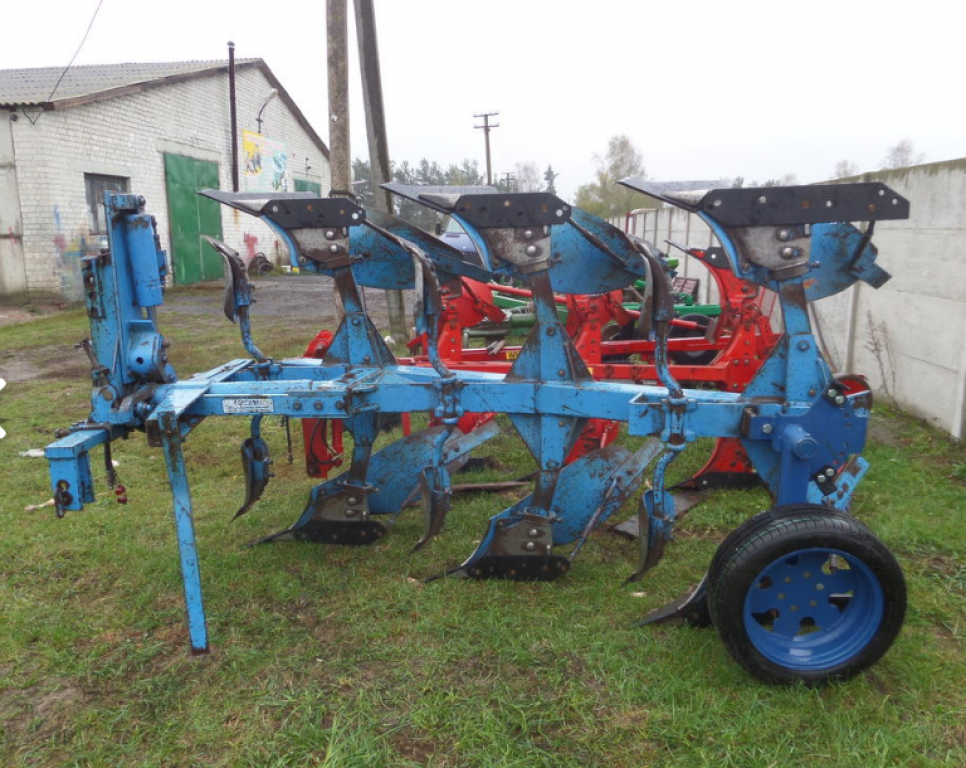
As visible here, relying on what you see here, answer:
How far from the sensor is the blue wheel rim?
2939mm

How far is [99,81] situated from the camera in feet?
62.8

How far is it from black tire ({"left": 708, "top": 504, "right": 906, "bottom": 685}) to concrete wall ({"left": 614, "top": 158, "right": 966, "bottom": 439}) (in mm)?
3543

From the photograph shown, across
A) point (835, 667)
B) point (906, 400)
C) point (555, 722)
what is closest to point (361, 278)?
point (555, 722)

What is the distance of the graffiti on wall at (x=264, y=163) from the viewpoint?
23797 mm

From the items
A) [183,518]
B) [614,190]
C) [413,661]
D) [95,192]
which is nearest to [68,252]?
[95,192]

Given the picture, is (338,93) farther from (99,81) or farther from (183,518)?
(99,81)

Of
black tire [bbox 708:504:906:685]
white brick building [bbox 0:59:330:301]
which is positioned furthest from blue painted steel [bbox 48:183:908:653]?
white brick building [bbox 0:59:330:301]

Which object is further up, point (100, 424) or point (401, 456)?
point (100, 424)

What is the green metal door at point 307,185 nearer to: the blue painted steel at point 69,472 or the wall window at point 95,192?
the wall window at point 95,192

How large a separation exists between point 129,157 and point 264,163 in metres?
7.29

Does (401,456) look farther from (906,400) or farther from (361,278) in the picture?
(906,400)

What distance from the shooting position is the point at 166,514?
490 centimetres

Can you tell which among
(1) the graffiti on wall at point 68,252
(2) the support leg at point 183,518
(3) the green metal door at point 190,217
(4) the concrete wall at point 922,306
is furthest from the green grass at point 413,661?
(3) the green metal door at point 190,217

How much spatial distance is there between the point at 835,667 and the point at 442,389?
2001mm
